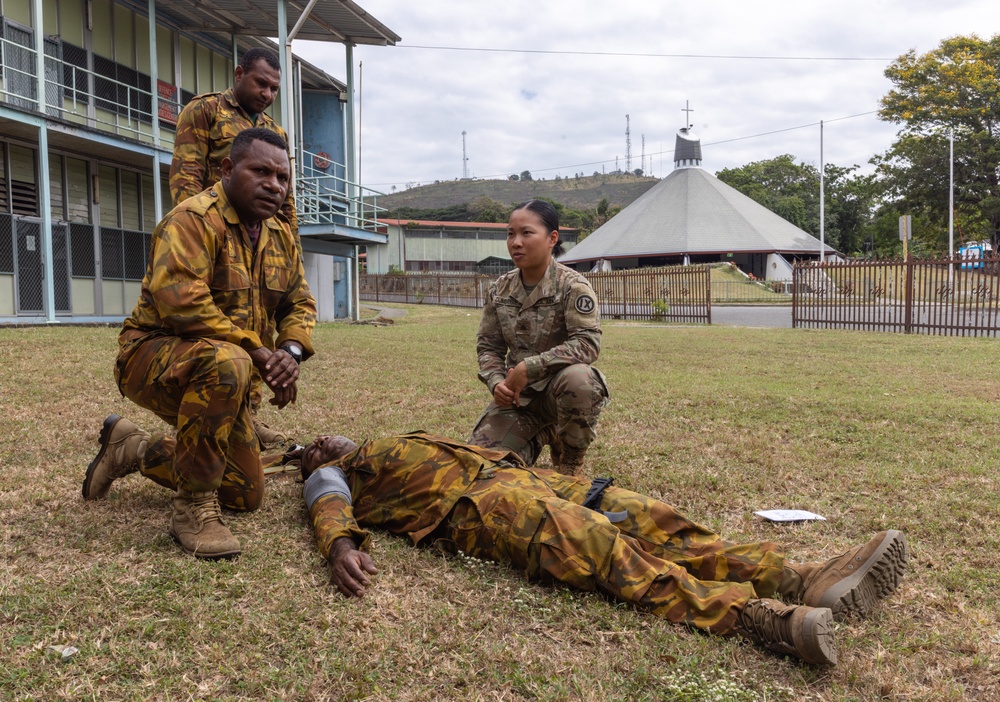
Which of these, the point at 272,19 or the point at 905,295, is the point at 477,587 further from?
the point at 272,19

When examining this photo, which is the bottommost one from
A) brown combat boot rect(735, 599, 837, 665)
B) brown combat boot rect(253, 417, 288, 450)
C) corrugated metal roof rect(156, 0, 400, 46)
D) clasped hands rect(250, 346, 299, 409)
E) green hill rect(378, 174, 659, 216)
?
brown combat boot rect(735, 599, 837, 665)

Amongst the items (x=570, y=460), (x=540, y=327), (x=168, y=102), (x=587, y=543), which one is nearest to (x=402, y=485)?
(x=587, y=543)

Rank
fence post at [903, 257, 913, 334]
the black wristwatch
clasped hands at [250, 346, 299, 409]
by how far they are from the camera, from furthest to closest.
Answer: fence post at [903, 257, 913, 334]
the black wristwatch
clasped hands at [250, 346, 299, 409]

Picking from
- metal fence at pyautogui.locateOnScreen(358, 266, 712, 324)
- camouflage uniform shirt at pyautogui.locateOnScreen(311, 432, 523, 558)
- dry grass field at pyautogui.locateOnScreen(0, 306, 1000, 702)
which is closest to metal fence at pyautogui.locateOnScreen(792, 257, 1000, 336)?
metal fence at pyautogui.locateOnScreen(358, 266, 712, 324)

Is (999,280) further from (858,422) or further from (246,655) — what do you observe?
(246,655)

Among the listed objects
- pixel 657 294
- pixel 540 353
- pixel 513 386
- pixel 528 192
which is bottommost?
pixel 513 386

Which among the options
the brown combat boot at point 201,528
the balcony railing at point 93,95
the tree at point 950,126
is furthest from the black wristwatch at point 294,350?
the tree at point 950,126

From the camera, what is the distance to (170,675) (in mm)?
2143

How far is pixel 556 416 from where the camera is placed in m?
4.12

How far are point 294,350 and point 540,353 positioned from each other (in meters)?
1.40

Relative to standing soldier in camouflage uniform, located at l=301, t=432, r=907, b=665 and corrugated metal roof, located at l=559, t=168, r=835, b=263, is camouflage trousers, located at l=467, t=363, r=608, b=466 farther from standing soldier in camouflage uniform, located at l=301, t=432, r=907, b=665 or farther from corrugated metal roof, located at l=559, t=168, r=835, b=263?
corrugated metal roof, located at l=559, t=168, r=835, b=263

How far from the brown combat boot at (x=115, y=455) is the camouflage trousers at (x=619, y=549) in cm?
159

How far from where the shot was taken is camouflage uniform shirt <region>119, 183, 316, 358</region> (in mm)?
3032

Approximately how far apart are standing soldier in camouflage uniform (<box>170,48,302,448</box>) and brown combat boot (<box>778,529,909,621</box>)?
10.6ft
